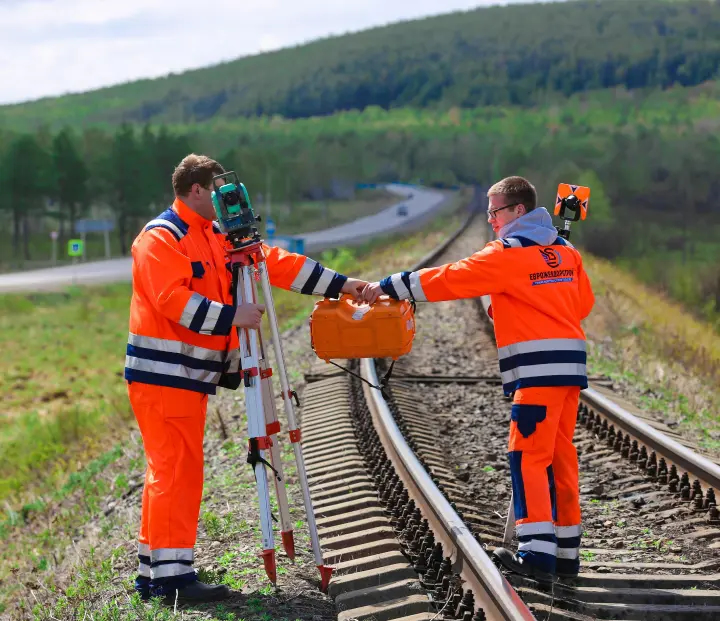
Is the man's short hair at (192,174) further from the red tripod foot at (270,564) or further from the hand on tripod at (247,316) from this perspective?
the red tripod foot at (270,564)

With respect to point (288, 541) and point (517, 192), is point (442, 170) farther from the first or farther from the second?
point (288, 541)

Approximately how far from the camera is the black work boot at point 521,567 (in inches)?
185

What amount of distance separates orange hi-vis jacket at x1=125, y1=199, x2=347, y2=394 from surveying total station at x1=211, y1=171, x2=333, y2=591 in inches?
5.1

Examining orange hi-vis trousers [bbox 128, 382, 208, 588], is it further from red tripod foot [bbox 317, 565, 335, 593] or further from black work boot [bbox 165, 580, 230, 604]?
red tripod foot [bbox 317, 565, 335, 593]

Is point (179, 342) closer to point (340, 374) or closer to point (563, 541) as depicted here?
point (563, 541)

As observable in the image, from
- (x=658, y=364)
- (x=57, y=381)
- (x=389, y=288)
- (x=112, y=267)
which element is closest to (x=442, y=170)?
(x=112, y=267)

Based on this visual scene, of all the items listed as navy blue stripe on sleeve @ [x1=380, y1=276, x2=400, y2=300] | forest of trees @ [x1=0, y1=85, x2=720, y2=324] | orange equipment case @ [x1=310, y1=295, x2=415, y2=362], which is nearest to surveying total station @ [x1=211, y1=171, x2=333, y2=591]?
orange equipment case @ [x1=310, y1=295, x2=415, y2=362]

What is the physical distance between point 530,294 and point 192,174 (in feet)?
5.80

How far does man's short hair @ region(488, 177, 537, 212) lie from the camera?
15.9 feet

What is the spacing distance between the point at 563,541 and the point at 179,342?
2.18 m

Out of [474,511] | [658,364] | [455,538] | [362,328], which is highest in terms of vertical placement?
[362,328]

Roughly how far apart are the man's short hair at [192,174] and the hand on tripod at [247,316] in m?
0.66

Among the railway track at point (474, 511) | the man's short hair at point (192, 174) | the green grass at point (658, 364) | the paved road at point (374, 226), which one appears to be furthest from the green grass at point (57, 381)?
the paved road at point (374, 226)

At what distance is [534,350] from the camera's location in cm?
476
